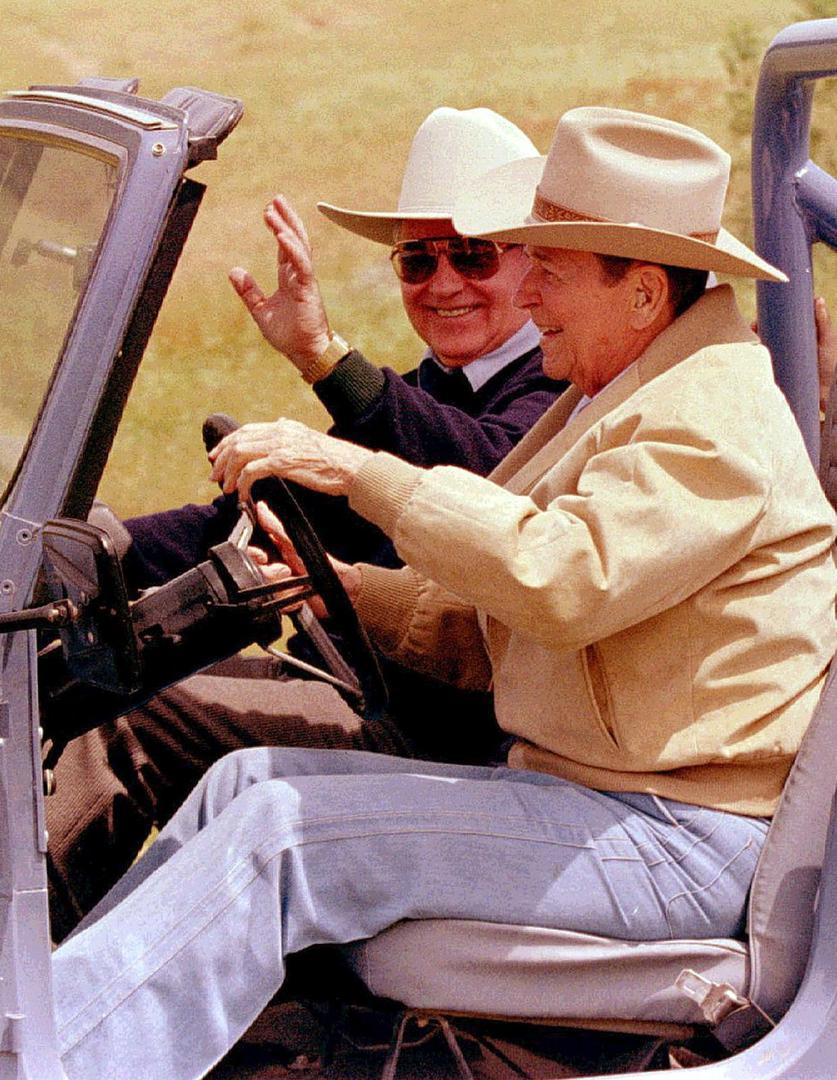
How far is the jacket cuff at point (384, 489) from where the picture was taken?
2143 mm

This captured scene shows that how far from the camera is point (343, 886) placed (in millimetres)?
2100

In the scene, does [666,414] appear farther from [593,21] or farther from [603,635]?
[593,21]

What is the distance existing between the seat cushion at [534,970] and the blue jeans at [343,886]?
2 centimetres

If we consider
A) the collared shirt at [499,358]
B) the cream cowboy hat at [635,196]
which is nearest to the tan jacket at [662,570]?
the cream cowboy hat at [635,196]

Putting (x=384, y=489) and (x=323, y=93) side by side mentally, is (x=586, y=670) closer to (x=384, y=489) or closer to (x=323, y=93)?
(x=384, y=489)

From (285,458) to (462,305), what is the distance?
51.6 inches

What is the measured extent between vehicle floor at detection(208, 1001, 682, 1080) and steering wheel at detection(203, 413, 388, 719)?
0.48 m

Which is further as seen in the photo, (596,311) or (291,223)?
(291,223)

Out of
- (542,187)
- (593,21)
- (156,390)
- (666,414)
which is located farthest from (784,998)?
(593,21)

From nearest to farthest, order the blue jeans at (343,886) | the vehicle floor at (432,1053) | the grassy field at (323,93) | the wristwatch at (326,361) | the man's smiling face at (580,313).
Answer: the blue jeans at (343,886) → the vehicle floor at (432,1053) → the man's smiling face at (580,313) → the wristwatch at (326,361) → the grassy field at (323,93)

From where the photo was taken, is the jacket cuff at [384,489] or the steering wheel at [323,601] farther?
the steering wheel at [323,601]

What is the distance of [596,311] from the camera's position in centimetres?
237

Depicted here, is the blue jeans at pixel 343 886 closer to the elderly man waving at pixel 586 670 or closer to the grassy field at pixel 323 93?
the elderly man waving at pixel 586 670

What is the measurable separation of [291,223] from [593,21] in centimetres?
942
